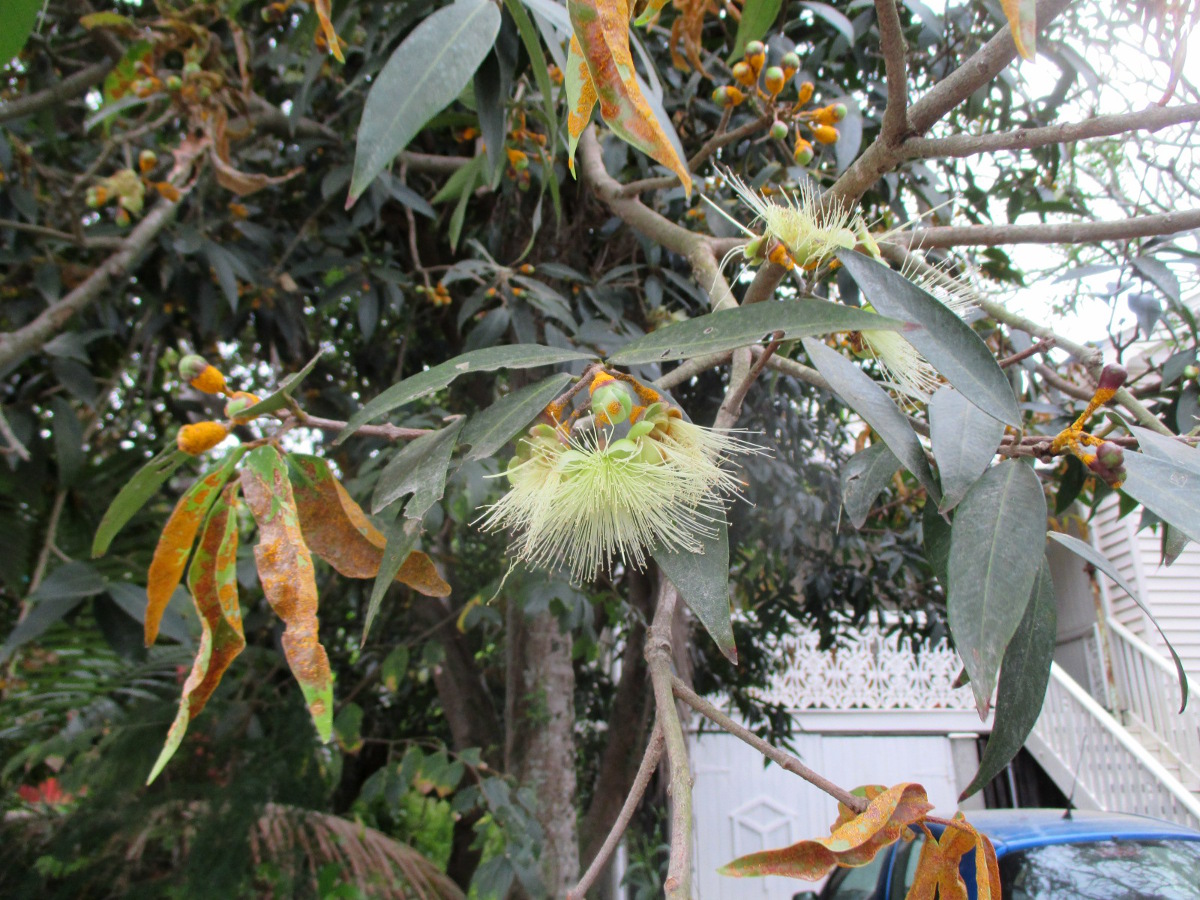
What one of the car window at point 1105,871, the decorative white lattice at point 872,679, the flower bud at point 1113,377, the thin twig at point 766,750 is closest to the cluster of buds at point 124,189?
the thin twig at point 766,750

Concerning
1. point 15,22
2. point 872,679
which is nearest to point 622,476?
point 15,22

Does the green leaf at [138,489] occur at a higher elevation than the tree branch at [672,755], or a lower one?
higher

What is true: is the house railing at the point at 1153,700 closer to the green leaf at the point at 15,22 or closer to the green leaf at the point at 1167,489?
the green leaf at the point at 1167,489

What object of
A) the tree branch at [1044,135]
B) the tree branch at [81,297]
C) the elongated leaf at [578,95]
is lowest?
the elongated leaf at [578,95]

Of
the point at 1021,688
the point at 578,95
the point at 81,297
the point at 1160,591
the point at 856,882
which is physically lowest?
the point at 856,882

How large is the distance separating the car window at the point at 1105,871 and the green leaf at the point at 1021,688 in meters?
1.19

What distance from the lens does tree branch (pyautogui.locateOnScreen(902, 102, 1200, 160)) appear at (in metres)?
0.54

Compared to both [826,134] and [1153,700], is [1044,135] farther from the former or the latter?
[1153,700]

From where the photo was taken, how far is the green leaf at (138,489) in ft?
2.17

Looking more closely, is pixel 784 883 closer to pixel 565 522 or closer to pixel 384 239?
pixel 384 239

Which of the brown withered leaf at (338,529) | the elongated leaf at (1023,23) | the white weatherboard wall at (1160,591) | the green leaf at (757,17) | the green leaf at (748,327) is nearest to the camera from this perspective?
the elongated leaf at (1023,23)

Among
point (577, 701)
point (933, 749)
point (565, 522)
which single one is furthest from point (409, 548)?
point (933, 749)

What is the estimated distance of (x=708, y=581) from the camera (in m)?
0.54

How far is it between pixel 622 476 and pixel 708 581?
115 millimetres
